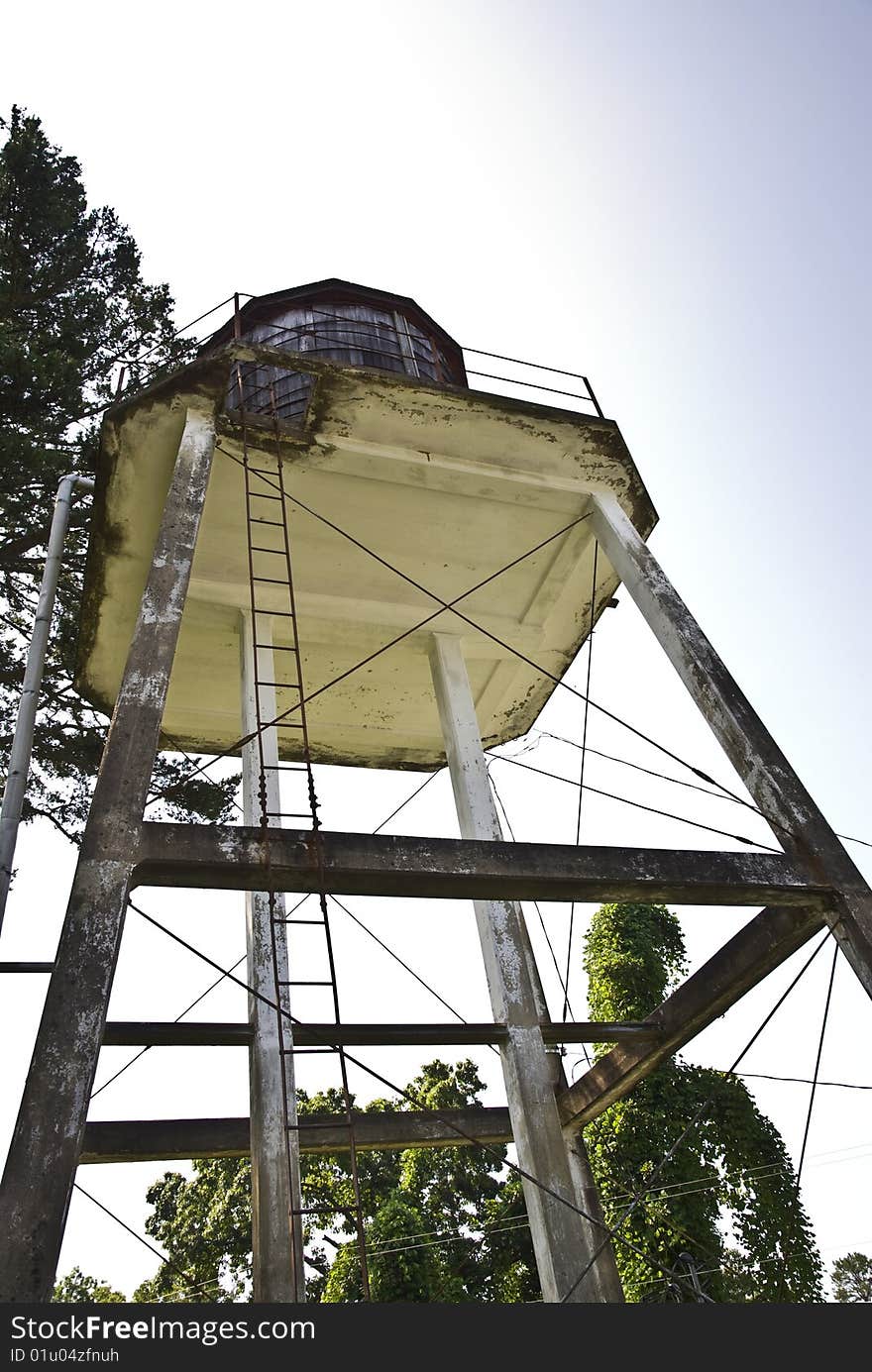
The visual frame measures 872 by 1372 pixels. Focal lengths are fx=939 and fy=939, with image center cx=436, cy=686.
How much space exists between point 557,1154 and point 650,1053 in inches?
36.4

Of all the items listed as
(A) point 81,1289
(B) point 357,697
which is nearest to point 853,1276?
(A) point 81,1289

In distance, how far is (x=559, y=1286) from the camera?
554 centimetres

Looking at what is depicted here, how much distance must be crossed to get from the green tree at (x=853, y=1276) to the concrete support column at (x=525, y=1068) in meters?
71.3

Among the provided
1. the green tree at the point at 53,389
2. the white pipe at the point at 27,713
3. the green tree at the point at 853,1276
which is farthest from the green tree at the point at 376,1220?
Result: the green tree at the point at 853,1276

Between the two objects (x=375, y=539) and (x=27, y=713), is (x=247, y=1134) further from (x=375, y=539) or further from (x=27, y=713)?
(x=375, y=539)

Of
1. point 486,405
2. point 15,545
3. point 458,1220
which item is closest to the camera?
point 486,405

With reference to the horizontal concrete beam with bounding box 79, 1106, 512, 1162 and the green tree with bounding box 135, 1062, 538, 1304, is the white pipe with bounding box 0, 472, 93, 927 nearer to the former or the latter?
the horizontal concrete beam with bounding box 79, 1106, 512, 1162

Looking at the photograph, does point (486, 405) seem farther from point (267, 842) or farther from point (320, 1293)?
point (320, 1293)

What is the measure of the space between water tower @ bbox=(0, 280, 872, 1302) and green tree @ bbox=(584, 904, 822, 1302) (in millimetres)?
9609

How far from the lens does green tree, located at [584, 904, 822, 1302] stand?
15.9 m

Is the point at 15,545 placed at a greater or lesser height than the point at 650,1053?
greater

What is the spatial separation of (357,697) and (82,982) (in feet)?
22.6

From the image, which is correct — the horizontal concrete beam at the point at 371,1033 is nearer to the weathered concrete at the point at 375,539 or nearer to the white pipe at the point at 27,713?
the white pipe at the point at 27,713

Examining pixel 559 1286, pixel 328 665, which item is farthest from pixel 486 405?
Answer: pixel 559 1286
